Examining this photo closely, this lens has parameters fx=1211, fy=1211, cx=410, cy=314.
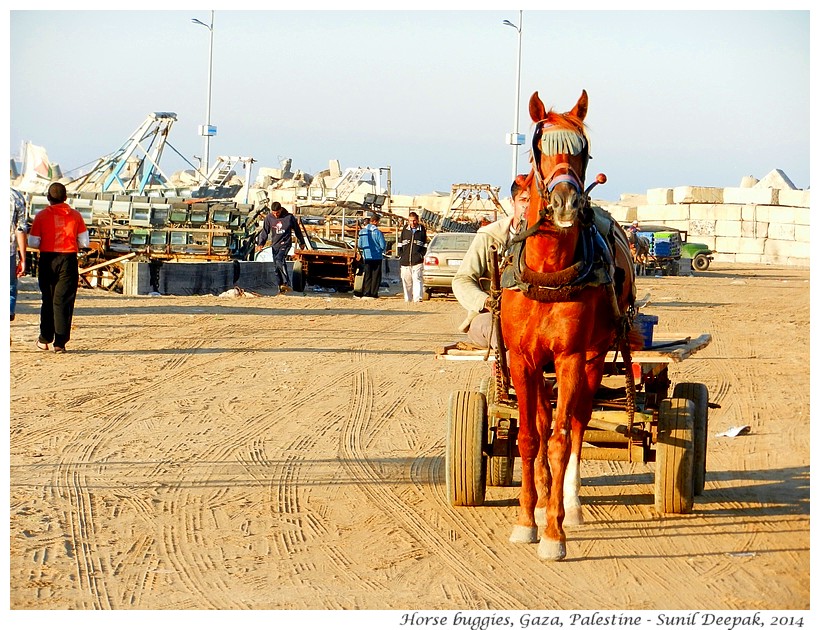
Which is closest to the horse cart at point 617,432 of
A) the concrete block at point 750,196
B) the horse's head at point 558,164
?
the horse's head at point 558,164

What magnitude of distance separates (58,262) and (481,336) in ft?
28.8

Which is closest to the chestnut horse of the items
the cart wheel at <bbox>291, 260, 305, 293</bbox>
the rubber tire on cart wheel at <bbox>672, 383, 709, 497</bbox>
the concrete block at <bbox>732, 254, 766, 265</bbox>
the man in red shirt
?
the rubber tire on cart wheel at <bbox>672, 383, 709, 497</bbox>

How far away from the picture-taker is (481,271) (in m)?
8.10

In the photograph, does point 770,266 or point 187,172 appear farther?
point 187,172

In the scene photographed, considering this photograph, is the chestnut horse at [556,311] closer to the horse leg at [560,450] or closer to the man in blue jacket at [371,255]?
the horse leg at [560,450]

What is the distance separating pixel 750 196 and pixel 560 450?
186ft

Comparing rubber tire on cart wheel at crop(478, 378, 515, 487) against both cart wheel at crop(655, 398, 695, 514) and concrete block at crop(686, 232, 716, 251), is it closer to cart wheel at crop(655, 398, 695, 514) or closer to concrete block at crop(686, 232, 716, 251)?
cart wheel at crop(655, 398, 695, 514)

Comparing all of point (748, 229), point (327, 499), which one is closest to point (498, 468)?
point (327, 499)

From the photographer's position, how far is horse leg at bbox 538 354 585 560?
7.04 meters

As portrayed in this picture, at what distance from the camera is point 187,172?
81062 mm

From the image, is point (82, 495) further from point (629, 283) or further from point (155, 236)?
point (155, 236)

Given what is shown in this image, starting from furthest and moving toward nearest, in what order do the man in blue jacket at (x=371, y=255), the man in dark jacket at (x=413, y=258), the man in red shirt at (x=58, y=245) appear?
1. the man in blue jacket at (x=371, y=255)
2. the man in dark jacket at (x=413, y=258)
3. the man in red shirt at (x=58, y=245)

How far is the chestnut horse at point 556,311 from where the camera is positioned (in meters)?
6.68

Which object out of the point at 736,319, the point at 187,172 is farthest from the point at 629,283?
the point at 187,172
